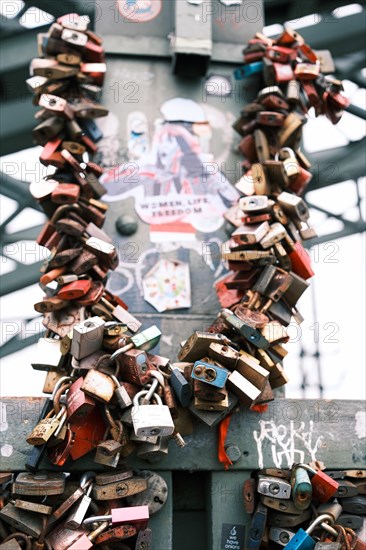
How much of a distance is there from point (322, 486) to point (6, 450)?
49.0 inches

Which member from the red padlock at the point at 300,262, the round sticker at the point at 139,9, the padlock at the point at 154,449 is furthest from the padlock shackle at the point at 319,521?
the round sticker at the point at 139,9

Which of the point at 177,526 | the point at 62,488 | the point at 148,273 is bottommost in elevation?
the point at 177,526

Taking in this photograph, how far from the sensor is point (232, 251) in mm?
3369

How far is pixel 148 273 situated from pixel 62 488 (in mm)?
1243

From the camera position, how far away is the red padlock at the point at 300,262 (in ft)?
11.0

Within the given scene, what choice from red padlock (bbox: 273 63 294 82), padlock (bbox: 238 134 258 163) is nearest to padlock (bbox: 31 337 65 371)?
padlock (bbox: 238 134 258 163)

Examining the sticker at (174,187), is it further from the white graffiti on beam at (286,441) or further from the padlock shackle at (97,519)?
the padlock shackle at (97,519)

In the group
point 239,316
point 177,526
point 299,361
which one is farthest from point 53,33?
point 299,361

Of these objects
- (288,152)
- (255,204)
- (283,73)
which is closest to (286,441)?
(255,204)

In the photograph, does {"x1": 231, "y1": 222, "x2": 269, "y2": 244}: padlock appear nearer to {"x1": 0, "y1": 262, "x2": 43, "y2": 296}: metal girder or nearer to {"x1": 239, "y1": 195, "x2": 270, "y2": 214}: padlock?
{"x1": 239, "y1": 195, "x2": 270, "y2": 214}: padlock

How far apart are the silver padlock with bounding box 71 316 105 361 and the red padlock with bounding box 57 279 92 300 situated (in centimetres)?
23

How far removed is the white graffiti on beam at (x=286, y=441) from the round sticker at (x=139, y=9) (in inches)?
94.6

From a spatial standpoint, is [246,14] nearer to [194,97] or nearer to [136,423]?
[194,97]

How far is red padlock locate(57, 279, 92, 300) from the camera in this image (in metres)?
3.10
